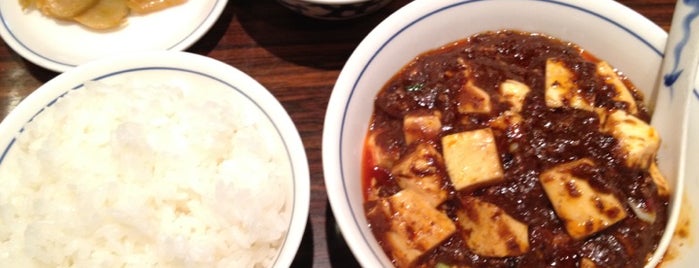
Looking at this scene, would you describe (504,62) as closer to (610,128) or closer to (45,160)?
(610,128)

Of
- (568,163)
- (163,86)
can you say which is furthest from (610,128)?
(163,86)

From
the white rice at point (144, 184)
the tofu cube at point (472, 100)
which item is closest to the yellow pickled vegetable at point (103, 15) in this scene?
the white rice at point (144, 184)

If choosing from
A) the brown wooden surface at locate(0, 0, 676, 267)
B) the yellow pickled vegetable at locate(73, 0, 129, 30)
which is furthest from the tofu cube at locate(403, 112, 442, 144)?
the yellow pickled vegetable at locate(73, 0, 129, 30)

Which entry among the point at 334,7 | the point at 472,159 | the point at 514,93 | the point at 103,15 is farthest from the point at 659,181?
the point at 103,15

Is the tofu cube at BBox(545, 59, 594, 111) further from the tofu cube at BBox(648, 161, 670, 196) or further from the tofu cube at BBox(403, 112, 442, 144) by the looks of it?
the tofu cube at BBox(403, 112, 442, 144)

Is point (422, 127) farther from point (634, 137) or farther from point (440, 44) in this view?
point (634, 137)

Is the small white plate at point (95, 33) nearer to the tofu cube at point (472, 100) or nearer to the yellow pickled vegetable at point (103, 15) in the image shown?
the yellow pickled vegetable at point (103, 15)

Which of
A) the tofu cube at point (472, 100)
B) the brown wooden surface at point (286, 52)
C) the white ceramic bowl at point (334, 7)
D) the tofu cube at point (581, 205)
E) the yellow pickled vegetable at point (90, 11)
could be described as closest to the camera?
the tofu cube at point (581, 205)
